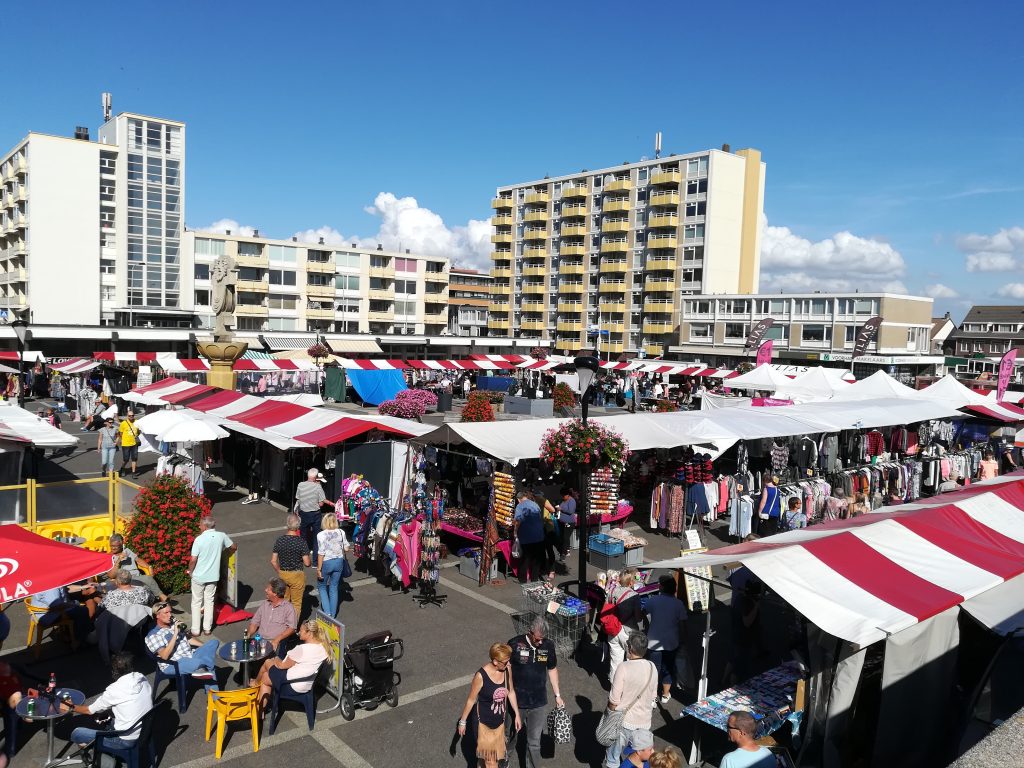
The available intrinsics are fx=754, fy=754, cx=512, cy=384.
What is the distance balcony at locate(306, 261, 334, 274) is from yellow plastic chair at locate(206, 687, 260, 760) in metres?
66.1

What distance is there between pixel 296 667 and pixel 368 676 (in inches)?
31.0

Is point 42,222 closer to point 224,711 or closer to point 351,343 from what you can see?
point 351,343

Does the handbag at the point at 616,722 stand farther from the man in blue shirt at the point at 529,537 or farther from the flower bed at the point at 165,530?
the flower bed at the point at 165,530

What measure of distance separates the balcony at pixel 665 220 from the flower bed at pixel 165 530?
225 ft

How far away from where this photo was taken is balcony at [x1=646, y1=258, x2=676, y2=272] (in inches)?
2928

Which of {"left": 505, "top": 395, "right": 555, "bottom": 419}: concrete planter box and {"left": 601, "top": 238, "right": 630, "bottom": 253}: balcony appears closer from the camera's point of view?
{"left": 505, "top": 395, "right": 555, "bottom": 419}: concrete planter box

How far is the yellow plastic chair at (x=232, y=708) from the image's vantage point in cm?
701

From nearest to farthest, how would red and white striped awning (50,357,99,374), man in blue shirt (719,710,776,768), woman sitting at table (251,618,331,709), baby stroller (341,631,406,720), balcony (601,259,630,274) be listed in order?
man in blue shirt (719,710,776,768), woman sitting at table (251,618,331,709), baby stroller (341,631,406,720), red and white striped awning (50,357,99,374), balcony (601,259,630,274)

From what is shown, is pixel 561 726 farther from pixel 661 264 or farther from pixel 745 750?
pixel 661 264

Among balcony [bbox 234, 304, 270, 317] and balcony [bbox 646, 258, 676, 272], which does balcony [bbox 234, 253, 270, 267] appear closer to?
balcony [bbox 234, 304, 270, 317]

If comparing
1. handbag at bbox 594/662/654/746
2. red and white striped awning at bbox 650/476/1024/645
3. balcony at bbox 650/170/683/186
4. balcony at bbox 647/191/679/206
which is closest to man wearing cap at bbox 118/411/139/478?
handbag at bbox 594/662/654/746

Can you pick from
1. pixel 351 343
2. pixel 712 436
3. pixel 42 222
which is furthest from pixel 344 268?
pixel 712 436

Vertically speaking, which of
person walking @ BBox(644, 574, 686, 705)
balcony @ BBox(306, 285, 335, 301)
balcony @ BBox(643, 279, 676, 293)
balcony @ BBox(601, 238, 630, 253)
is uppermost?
balcony @ BBox(601, 238, 630, 253)

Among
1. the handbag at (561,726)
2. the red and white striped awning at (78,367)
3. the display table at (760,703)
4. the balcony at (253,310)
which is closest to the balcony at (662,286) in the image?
the balcony at (253,310)
